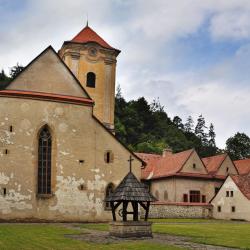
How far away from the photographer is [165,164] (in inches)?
2448

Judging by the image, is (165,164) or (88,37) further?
(165,164)

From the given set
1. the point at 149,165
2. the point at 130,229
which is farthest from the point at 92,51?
the point at 130,229

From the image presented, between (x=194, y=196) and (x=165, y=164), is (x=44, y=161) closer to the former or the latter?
(x=194, y=196)

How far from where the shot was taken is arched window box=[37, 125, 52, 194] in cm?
3647

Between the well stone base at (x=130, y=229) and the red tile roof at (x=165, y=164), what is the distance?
116ft

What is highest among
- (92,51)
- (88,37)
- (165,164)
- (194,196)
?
(88,37)

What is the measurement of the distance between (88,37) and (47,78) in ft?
63.4

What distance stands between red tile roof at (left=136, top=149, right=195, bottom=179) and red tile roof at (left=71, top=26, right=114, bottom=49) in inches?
651

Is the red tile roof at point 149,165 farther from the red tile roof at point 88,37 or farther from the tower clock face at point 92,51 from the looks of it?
the tower clock face at point 92,51

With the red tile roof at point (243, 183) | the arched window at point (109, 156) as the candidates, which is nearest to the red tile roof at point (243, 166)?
the red tile roof at point (243, 183)

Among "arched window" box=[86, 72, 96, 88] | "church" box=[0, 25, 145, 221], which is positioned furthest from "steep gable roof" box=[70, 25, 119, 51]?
"church" box=[0, 25, 145, 221]

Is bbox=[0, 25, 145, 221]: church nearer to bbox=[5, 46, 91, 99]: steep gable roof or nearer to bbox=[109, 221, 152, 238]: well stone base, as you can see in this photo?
bbox=[5, 46, 91, 99]: steep gable roof

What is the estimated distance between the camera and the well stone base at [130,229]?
21.6 metres

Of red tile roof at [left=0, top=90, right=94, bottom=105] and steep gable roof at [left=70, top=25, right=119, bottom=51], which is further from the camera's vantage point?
steep gable roof at [left=70, top=25, right=119, bottom=51]
